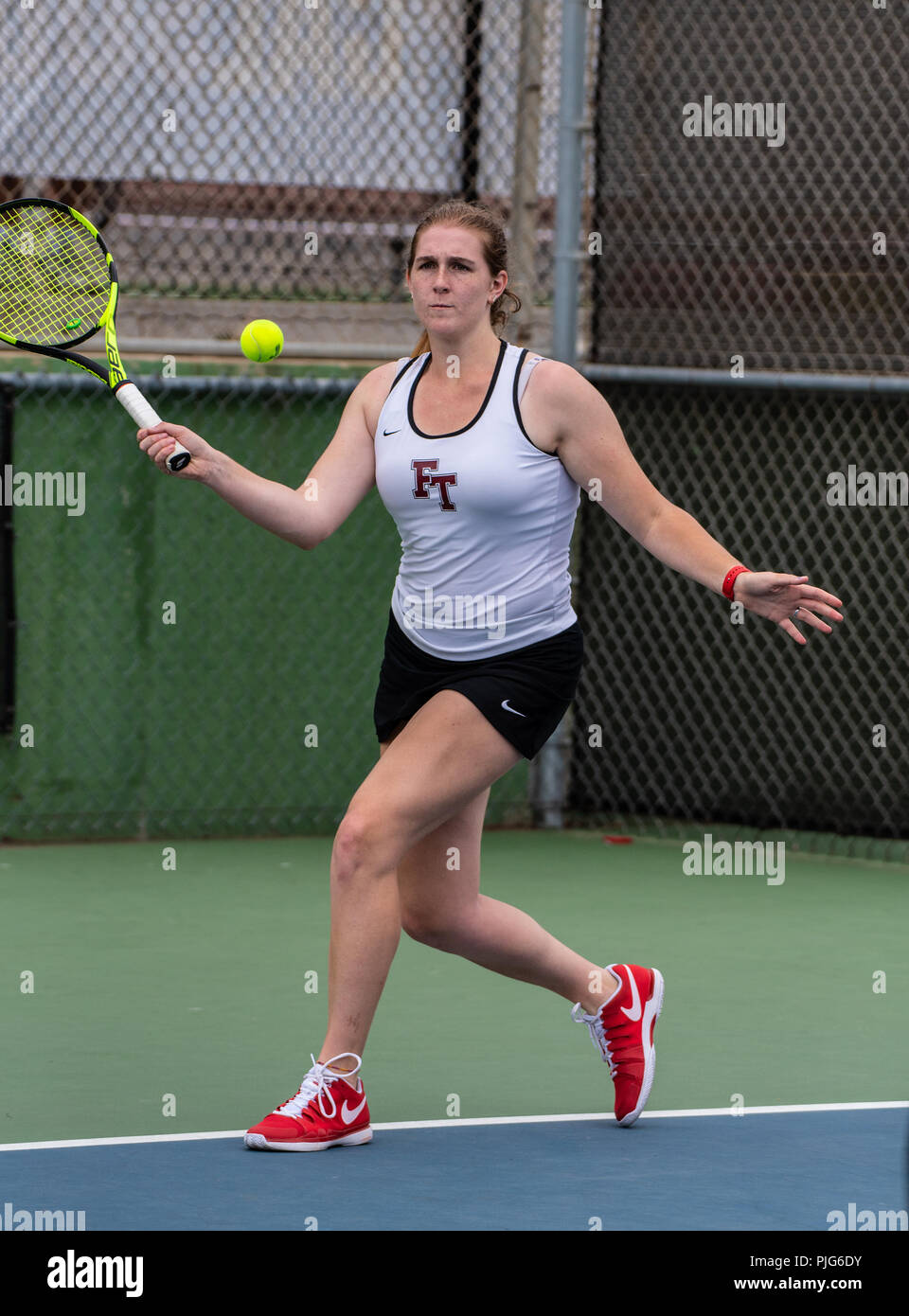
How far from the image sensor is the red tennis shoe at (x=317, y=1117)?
459cm

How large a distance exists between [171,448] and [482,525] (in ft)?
2.29

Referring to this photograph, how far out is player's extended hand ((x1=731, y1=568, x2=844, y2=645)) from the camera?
446cm

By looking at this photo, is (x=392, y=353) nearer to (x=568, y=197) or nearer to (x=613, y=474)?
(x=568, y=197)

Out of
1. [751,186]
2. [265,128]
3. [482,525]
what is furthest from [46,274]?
[751,186]

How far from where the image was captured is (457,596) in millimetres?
4793

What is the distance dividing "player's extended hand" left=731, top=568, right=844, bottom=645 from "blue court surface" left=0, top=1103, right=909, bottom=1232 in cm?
111

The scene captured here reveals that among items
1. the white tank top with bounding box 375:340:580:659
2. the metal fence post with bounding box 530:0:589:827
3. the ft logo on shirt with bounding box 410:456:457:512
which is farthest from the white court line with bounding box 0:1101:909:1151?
the metal fence post with bounding box 530:0:589:827

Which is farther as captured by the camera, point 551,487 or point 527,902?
point 527,902

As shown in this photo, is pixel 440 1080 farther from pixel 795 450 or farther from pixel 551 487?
pixel 795 450

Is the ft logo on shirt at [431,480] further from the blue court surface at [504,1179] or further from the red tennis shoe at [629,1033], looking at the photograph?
the blue court surface at [504,1179]

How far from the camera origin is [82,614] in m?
8.57

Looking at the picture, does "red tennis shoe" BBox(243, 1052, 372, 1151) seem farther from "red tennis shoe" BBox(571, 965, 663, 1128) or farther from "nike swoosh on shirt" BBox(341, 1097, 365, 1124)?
"red tennis shoe" BBox(571, 965, 663, 1128)

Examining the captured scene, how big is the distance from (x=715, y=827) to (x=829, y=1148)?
14.1ft
